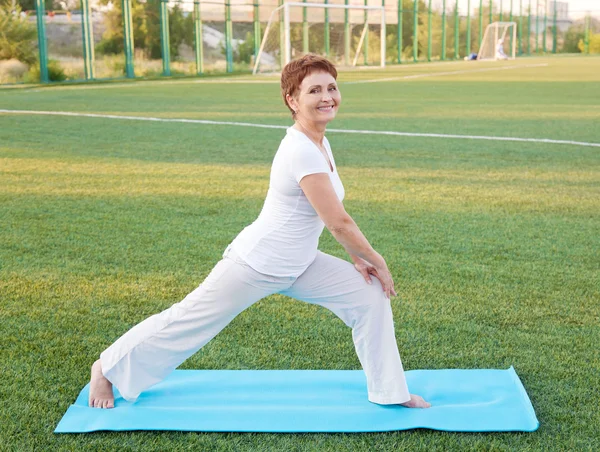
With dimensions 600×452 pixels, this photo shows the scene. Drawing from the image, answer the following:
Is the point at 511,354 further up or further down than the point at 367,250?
further down

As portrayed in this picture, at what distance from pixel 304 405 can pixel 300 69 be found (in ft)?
4.07

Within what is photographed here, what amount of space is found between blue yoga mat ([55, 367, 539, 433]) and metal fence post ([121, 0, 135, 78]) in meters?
27.3

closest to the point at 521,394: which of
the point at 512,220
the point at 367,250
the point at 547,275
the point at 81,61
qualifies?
the point at 367,250

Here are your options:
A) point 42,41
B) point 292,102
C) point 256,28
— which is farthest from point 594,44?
point 292,102

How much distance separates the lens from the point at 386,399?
9.79 feet

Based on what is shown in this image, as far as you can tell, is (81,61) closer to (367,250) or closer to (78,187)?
(78,187)

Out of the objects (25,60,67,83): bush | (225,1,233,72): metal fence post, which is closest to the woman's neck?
(25,60,67,83): bush

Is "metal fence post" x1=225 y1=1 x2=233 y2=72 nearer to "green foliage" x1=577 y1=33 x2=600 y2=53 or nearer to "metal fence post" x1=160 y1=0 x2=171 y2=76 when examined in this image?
"metal fence post" x1=160 y1=0 x2=171 y2=76

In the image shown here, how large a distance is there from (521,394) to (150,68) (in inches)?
1135

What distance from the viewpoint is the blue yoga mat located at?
285cm

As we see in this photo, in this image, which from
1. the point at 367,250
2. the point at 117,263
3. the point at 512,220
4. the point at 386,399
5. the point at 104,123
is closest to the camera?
the point at 367,250

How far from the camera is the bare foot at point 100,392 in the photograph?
9.82 feet

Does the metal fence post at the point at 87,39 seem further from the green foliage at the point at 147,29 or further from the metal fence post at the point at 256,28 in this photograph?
the metal fence post at the point at 256,28

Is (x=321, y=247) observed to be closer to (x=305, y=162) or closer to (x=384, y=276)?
(x=384, y=276)
